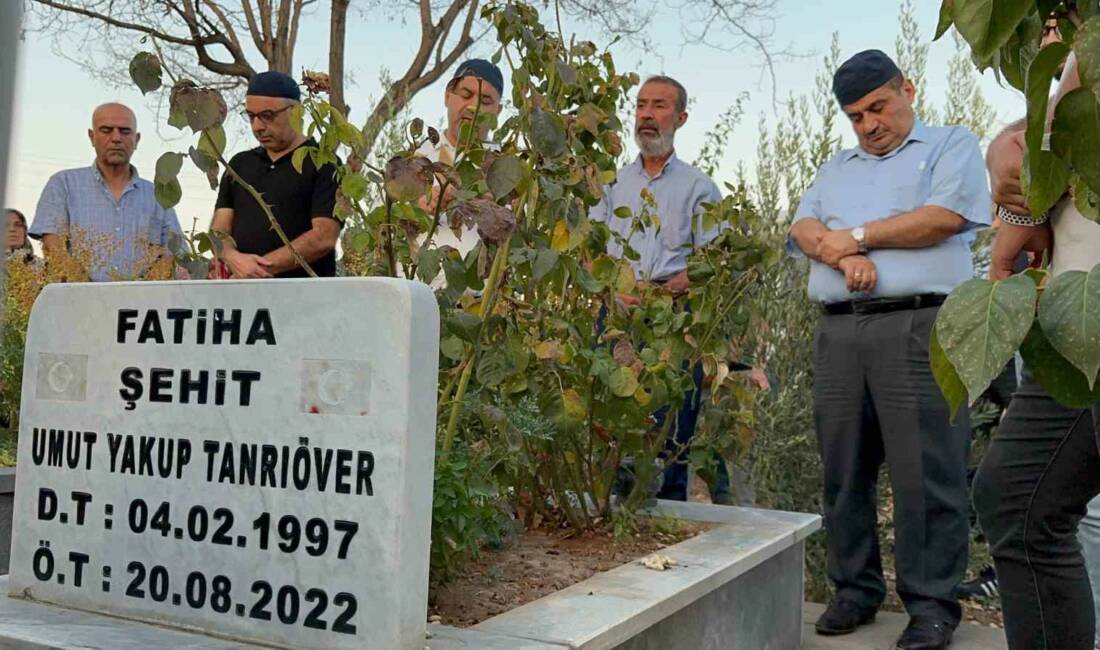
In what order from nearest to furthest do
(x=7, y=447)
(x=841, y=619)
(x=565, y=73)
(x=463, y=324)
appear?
1. (x=463, y=324)
2. (x=565, y=73)
3. (x=841, y=619)
4. (x=7, y=447)

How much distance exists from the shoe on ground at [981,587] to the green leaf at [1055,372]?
3930 millimetres

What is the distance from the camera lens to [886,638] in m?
4.14

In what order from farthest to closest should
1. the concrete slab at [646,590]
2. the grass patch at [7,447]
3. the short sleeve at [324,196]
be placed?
1. the grass patch at [7,447]
2. the short sleeve at [324,196]
3. the concrete slab at [646,590]

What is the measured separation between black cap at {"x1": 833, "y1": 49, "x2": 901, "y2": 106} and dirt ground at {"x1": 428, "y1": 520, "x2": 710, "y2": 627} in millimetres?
1562

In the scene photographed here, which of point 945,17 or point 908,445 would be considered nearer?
point 945,17

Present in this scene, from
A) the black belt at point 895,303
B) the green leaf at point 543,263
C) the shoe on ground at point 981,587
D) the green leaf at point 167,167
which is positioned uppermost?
the green leaf at point 167,167

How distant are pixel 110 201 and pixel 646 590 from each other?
13.5 ft

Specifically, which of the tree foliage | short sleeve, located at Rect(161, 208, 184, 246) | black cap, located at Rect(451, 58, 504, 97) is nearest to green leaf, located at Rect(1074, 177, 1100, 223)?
the tree foliage

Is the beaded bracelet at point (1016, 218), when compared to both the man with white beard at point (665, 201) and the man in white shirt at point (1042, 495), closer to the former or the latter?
the man in white shirt at point (1042, 495)

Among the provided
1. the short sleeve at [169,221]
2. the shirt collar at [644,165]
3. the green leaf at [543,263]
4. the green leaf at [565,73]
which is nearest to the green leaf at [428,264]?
the green leaf at [543,263]

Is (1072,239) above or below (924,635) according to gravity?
above

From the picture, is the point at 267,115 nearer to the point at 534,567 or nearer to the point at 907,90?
the point at 534,567

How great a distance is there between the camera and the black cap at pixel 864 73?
4.11 m

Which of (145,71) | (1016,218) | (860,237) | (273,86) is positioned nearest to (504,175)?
(145,71)
